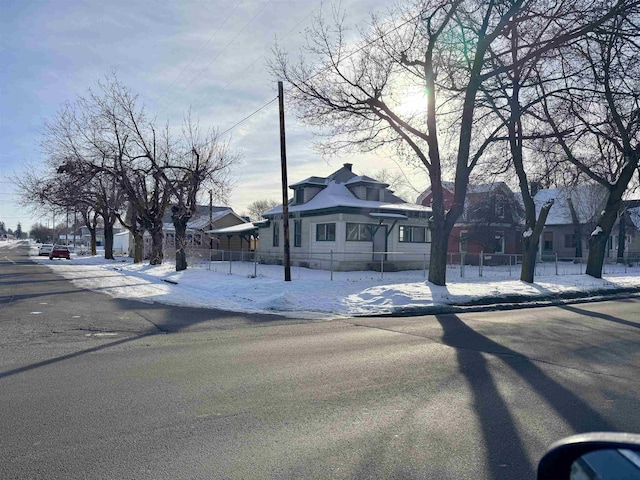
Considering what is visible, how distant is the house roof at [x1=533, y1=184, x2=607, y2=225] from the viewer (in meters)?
39.1

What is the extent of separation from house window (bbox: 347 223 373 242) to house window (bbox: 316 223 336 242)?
3.04 feet

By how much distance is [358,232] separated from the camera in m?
27.0

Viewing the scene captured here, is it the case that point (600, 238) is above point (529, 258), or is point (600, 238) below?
above

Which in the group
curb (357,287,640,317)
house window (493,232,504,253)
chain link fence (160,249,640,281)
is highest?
house window (493,232,504,253)

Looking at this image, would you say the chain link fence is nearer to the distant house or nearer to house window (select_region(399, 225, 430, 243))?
house window (select_region(399, 225, 430, 243))

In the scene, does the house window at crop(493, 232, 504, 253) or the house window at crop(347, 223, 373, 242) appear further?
the house window at crop(493, 232, 504, 253)

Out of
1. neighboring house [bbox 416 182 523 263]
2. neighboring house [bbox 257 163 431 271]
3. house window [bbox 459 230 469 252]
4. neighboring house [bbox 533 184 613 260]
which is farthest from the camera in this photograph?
neighboring house [bbox 533 184 613 260]

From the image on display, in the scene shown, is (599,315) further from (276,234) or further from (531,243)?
(276,234)

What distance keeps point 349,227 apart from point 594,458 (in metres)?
25.3

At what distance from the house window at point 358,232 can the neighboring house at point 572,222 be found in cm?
2146

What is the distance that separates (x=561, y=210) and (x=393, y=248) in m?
29.3

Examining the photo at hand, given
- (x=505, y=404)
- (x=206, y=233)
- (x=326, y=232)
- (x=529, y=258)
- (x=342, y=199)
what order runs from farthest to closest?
(x=206, y=233)
(x=342, y=199)
(x=326, y=232)
(x=529, y=258)
(x=505, y=404)

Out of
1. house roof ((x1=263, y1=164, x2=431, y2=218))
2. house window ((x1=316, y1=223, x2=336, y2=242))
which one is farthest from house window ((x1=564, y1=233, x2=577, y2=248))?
house window ((x1=316, y1=223, x2=336, y2=242))

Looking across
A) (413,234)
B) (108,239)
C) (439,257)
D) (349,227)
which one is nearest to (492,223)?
(413,234)
